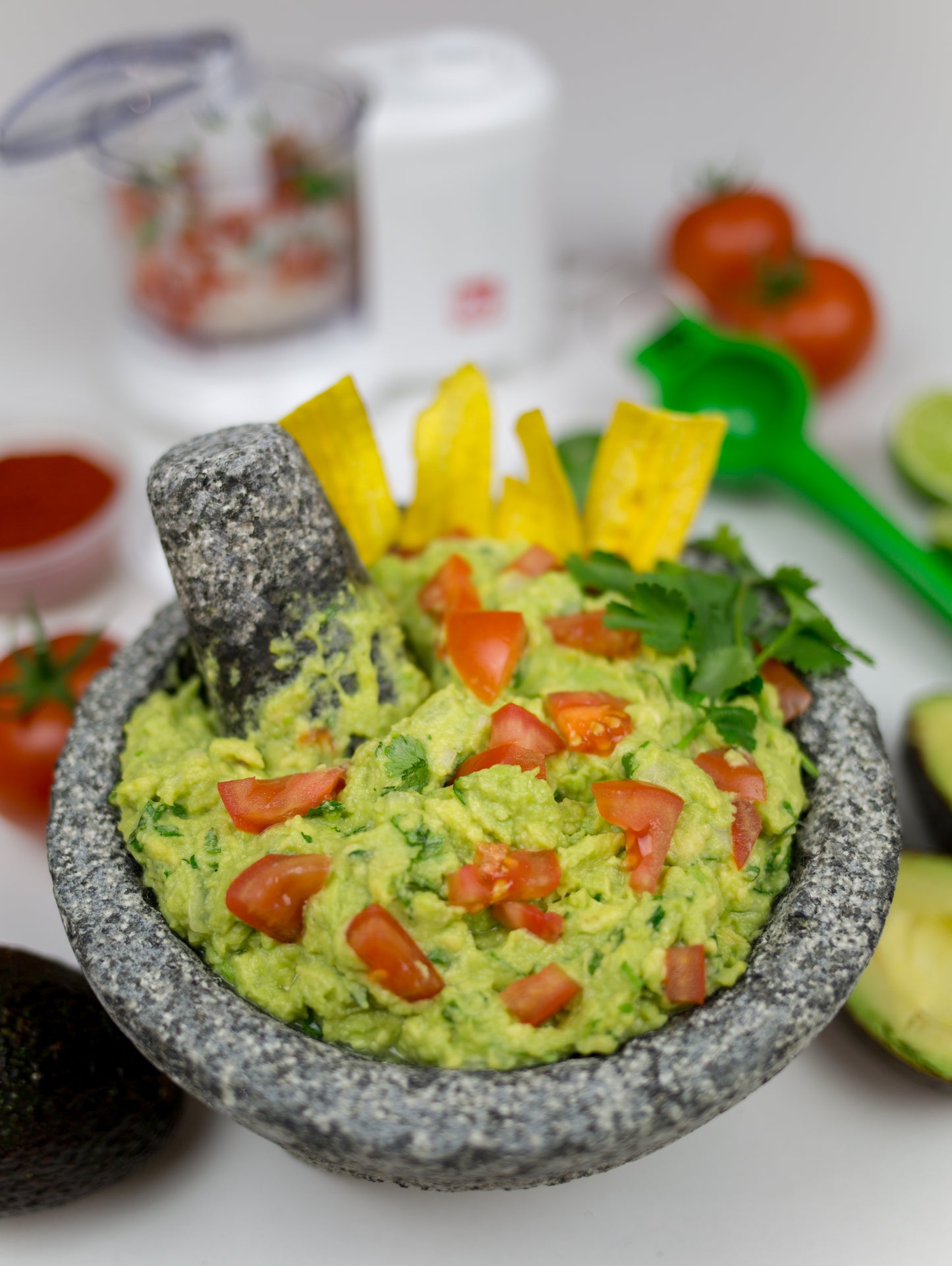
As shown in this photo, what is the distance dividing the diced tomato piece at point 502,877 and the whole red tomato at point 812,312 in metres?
2.14

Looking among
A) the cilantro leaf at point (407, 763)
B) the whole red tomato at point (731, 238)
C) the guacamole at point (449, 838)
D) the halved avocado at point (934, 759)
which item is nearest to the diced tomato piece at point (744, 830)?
the guacamole at point (449, 838)

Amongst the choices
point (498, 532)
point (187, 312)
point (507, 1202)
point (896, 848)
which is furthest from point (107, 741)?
point (187, 312)

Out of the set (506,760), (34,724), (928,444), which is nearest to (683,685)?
(506,760)

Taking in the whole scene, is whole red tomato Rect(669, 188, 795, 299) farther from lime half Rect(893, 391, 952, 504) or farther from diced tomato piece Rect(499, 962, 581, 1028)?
diced tomato piece Rect(499, 962, 581, 1028)

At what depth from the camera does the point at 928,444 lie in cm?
288

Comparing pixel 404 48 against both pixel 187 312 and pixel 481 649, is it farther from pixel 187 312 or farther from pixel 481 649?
pixel 481 649

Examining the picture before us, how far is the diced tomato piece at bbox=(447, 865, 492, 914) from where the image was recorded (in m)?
1.37

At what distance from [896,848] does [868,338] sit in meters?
2.08

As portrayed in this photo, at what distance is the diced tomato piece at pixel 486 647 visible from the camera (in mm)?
1574

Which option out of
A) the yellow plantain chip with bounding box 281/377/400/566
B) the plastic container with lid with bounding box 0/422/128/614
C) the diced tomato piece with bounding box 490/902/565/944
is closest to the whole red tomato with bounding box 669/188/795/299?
the plastic container with lid with bounding box 0/422/128/614

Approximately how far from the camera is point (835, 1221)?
1.78m

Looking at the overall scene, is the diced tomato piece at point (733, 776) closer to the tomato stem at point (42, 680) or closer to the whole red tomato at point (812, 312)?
the tomato stem at point (42, 680)

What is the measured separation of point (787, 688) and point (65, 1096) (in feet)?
3.43

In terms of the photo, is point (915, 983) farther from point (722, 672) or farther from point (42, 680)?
point (42, 680)
